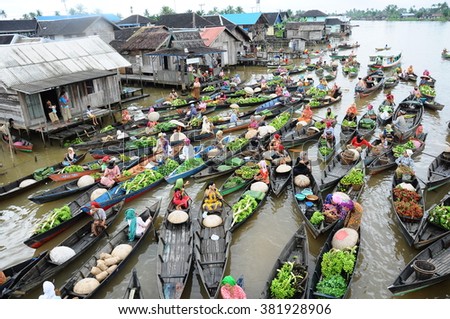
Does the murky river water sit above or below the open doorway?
below

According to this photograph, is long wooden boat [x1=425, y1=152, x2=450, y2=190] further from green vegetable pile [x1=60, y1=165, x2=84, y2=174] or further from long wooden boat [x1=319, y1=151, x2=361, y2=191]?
green vegetable pile [x1=60, y1=165, x2=84, y2=174]

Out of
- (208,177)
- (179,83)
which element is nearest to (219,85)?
(179,83)

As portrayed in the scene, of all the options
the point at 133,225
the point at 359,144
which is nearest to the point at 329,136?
the point at 359,144

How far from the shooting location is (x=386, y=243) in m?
12.4

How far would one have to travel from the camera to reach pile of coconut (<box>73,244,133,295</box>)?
9.68 metres

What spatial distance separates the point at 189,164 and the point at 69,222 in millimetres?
6154

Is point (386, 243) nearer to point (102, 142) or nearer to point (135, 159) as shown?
point (135, 159)

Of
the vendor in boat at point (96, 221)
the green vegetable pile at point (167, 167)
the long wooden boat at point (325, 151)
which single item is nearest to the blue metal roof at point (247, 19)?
the long wooden boat at point (325, 151)

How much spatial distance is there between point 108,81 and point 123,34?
19.6 m

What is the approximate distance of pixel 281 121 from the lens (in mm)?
22094

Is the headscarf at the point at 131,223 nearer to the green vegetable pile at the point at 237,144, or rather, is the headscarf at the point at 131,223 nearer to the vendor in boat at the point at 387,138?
the green vegetable pile at the point at 237,144

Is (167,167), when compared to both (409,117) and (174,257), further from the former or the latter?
(409,117)

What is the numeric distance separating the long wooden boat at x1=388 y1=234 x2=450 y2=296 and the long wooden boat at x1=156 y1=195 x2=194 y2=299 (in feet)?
19.9

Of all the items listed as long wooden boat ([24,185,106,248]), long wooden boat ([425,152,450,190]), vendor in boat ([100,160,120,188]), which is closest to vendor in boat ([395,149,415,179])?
long wooden boat ([425,152,450,190])
